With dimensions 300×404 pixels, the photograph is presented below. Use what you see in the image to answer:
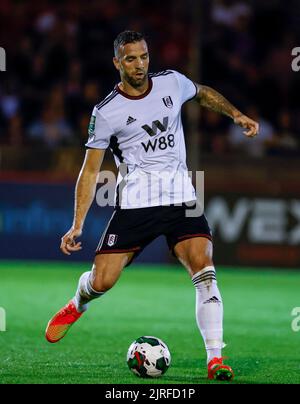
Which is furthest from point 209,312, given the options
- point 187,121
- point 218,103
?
point 187,121

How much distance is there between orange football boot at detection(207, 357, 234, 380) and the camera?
6816 millimetres

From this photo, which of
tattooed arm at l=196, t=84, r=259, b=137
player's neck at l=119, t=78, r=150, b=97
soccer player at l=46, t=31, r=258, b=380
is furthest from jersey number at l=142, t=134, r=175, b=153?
tattooed arm at l=196, t=84, r=259, b=137

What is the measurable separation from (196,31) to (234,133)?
1.92 meters

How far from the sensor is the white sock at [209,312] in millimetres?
7039

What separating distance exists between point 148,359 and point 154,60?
1146 centimetres

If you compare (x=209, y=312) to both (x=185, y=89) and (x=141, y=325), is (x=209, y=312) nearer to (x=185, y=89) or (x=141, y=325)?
(x=185, y=89)

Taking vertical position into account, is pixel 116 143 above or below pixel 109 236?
above

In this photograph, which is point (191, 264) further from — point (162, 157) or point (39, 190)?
point (39, 190)

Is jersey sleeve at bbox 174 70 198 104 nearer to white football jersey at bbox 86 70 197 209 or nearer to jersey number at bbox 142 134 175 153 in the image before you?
white football jersey at bbox 86 70 197 209

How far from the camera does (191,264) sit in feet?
24.0

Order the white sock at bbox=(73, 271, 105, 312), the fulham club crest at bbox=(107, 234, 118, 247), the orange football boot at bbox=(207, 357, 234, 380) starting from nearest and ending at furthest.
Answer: the orange football boot at bbox=(207, 357, 234, 380) < the fulham club crest at bbox=(107, 234, 118, 247) < the white sock at bbox=(73, 271, 105, 312)

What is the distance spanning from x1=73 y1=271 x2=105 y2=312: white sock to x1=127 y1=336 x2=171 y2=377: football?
0.69m
